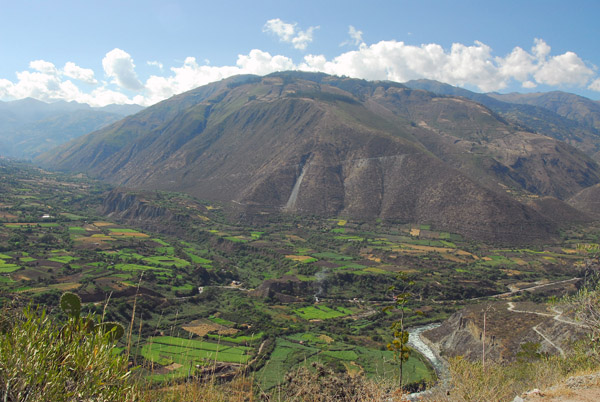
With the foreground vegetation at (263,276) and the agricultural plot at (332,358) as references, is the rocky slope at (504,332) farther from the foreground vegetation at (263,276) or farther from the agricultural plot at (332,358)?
the foreground vegetation at (263,276)

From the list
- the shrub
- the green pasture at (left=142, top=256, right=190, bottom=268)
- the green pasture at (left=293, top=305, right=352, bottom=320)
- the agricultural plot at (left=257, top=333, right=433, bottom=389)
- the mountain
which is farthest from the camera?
the mountain

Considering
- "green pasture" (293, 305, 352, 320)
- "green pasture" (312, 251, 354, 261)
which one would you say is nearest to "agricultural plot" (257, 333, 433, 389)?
"green pasture" (293, 305, 352, 320)

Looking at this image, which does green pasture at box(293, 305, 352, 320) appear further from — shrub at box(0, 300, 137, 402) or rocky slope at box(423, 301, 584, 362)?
shrub at box(0, 300, 137, 402)

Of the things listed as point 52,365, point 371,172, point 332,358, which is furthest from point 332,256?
point 52,365

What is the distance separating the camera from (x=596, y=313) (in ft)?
59.2

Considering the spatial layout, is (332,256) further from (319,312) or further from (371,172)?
(371,172)

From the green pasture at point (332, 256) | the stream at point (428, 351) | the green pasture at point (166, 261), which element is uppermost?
the green pasture at point (166, 261)

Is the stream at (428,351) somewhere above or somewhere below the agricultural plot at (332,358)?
below

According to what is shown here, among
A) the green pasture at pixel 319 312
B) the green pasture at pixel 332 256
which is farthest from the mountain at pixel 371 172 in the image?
→ the green pasture at pixel 319 312

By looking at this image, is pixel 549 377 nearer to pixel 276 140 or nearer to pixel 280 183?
pixel 280 183

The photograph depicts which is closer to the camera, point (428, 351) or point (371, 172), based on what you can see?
point (428, 351)

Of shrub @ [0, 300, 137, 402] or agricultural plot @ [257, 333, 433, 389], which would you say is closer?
shrub @ [0, 300, 137, 402]

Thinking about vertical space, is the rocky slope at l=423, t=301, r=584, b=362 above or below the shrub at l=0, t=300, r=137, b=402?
below

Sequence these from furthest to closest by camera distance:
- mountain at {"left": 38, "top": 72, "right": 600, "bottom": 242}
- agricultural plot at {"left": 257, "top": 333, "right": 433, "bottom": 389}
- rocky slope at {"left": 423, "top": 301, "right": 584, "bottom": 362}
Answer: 1. mountain at {"left": 38, "top": 72, "right": 600, "bottom": 242}
2. rocky slope at {"left": 423, "top": 301, "right": 584, "bottom": 362}
3. agricultural plot at {"left": 257, "top": 333, "right": 433, "bottom": 389}
